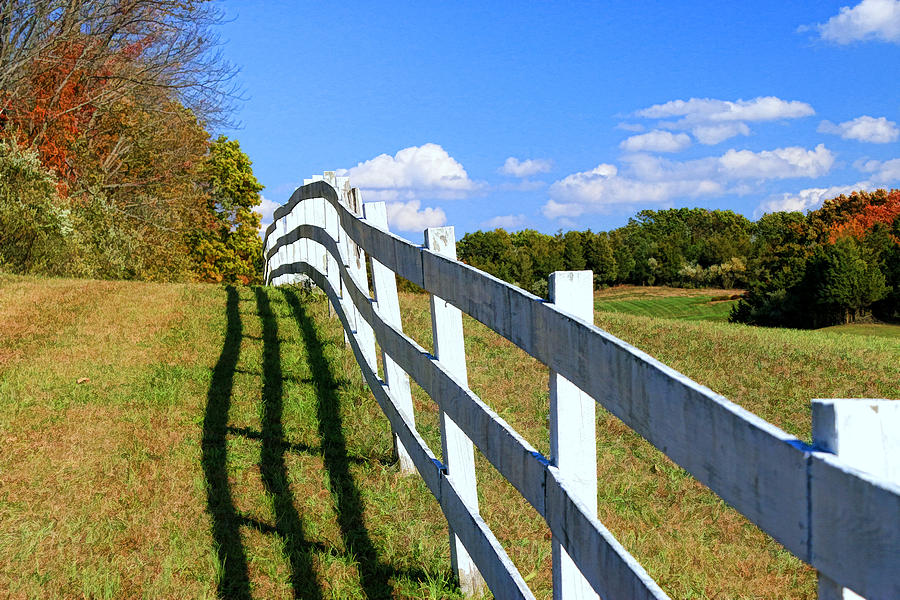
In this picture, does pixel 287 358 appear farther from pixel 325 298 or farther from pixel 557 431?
pixel 557 431

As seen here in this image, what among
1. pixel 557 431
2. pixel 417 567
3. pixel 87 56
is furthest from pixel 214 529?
pixel 87 56

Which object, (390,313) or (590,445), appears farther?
(390,313)

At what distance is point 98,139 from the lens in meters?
35.2

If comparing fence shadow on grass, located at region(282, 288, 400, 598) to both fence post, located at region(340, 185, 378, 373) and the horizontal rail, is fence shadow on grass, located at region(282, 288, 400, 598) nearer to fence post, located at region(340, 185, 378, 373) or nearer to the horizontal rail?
fence post, located at region(340, 185, 378, 373)

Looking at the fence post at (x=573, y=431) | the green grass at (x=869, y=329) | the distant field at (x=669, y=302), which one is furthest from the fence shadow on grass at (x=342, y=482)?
the distant field at (x=669, y=302)

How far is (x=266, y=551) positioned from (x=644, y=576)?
3.21 metres

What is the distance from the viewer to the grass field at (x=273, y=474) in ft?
15.3

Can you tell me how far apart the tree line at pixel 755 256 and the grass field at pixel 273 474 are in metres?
45.5

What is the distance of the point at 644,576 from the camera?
2.11 metres

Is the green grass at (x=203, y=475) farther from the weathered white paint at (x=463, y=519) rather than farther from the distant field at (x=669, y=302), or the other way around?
the distant field at (x=669, y=302)

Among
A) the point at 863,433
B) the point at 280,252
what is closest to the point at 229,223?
the point at 280,252

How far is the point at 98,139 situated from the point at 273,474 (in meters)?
33.4

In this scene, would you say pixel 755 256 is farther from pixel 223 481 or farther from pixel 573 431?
pixel 573 431

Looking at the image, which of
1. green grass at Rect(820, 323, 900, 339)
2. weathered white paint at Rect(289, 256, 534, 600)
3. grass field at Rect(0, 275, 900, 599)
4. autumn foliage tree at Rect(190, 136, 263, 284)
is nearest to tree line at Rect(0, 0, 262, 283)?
autumn foliage tree at Rect(190, 136, 263, 284)
